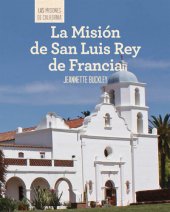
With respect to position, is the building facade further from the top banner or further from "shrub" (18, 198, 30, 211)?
the top banner

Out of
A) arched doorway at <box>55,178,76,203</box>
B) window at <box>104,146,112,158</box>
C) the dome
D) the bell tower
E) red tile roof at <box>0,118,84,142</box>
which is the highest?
the dome

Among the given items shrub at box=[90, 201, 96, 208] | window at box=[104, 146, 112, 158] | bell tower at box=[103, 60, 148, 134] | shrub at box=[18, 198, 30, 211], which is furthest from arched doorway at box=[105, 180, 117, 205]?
shrub at box=[18, 198, 30, 211]

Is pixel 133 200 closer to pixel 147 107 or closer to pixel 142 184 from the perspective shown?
pixel 142 184

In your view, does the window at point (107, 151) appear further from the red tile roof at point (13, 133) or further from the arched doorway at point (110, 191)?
the red tile roof at point (13, 133)

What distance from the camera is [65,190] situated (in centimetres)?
6316

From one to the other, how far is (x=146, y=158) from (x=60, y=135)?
1195 centimetres

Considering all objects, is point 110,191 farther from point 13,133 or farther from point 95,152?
point 13,133

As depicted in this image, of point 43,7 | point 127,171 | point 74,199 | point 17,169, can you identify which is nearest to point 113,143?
point 127,171

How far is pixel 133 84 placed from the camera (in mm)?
72375

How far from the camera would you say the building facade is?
196 ft

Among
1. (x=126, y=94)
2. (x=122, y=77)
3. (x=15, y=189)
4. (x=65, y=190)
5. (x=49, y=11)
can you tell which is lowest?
(x=65, y=190)

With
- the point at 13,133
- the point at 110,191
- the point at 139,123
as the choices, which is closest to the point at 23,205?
the point at 110,191

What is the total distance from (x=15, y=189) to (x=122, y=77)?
18.8m

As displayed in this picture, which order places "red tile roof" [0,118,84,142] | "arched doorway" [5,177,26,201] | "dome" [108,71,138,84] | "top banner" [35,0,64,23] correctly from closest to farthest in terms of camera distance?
"top banner" [35,0,64,23], "arched doorway" [5,177,26,201], "red tile roof" [0,118,84,142], "dome" [108,71,138,84]
